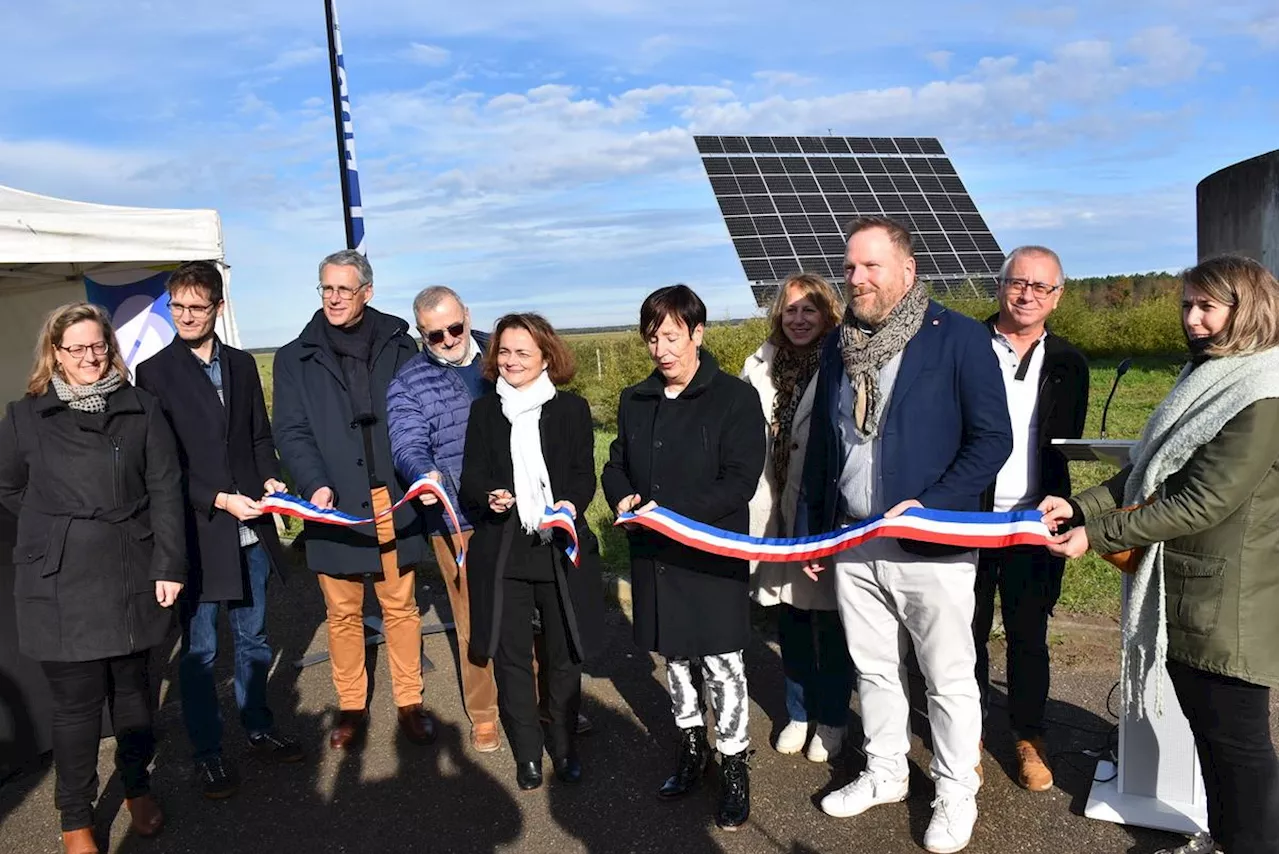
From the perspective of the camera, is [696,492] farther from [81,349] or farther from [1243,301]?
[81,349]

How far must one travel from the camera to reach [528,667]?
4.39m

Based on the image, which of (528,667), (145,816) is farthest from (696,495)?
(145,816)

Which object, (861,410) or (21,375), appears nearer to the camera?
(861,410)

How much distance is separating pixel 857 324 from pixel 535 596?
1892mm

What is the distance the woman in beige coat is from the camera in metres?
4.38

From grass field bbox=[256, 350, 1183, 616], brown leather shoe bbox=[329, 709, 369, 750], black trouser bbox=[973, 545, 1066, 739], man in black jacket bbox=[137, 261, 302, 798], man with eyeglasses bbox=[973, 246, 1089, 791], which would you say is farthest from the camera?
grass field bbox=[256, 350, 1183, 616]

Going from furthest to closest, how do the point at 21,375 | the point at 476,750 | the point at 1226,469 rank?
the point at 21,375
the point at 476,750
the point at 1226,469

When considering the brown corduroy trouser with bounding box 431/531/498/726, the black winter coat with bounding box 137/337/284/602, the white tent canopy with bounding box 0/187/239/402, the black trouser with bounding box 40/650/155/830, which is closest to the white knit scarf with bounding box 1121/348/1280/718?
the brown corduroy trouser with bounding box 431/531/498/726

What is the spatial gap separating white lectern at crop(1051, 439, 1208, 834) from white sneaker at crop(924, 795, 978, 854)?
20.9 inches

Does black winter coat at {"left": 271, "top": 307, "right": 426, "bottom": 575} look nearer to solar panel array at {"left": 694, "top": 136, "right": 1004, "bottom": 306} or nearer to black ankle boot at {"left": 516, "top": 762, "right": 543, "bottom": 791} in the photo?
black ankle boot at {"left": 516, "top": 762, "right": 543, "bottom": 791}

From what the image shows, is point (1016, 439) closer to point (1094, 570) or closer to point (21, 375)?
point (1094, 570)

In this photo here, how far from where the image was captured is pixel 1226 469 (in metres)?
2.92

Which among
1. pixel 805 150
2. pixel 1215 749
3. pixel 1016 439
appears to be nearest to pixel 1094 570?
pixel 1016 439

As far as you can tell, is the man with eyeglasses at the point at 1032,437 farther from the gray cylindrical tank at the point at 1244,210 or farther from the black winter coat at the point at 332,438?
the gray cylindrical tank at the point at 1244,210
